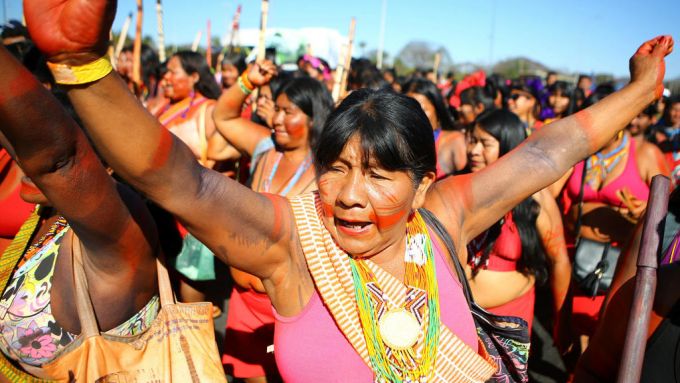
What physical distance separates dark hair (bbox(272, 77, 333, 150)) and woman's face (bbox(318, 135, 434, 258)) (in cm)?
182

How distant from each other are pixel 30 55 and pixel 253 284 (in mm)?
1760

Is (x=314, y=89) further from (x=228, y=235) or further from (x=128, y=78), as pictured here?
(x=128, y=78)

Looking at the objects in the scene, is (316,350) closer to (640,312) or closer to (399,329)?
(399,329)

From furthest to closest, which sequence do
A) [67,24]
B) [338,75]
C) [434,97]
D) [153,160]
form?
[338,75], [434,97], [153,160], [67,24]

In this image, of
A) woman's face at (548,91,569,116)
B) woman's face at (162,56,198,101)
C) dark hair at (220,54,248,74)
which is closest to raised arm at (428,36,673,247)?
woman's face at (162,56,198,101)

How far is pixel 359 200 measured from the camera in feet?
4.91

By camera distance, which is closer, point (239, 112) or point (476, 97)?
point (239, 112)

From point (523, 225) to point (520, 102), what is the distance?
4918 millimetres

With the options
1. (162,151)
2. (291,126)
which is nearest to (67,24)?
(162,151)

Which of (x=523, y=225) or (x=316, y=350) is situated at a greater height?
(x=316, y=350)

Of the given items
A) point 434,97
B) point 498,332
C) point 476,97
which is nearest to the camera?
point 498,332

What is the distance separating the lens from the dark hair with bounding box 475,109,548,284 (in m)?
2.97

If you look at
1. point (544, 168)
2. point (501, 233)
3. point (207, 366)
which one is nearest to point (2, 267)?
point (207, 366)

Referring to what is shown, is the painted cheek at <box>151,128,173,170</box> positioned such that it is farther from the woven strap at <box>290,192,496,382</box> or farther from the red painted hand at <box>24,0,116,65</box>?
the woven strap at <box>290,192,496,382</box>
